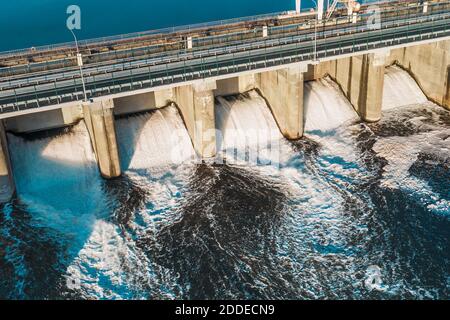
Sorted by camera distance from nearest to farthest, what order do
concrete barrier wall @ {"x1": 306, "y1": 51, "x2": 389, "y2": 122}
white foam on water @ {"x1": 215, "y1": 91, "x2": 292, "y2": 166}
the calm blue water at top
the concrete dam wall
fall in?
the concrete dam wall < white foam on water @ {"x1": 215, "y1": 91, "x2": 292, "y2": 166} < concrete barrier wall @ {"x1": 306, "y1": 51, "x2": 389, "y2": 122} < the calm blue water at top

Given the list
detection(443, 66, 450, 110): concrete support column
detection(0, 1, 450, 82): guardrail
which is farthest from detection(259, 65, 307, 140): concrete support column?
detection(443, 66, 450, 110): concrete support column

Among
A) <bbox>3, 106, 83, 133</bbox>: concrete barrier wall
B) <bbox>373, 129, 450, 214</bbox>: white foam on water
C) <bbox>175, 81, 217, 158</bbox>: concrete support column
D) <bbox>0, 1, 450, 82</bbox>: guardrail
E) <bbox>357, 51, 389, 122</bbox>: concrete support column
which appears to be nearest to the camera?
<bbox>373, 129, 450, 214</bbox>: white foam on water

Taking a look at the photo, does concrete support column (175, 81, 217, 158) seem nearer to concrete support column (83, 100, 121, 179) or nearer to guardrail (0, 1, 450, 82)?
guardrail (0, 1, 450, 82)

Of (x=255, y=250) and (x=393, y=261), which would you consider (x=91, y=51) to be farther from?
(x=393, y=261)

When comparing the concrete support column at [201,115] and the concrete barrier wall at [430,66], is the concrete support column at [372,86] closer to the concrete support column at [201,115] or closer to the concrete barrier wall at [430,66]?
the concrete barrier wall at [430,66]

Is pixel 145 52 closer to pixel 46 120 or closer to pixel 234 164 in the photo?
pixel 46 120

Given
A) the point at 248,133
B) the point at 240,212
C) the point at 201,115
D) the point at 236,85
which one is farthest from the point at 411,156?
the point at 201,115

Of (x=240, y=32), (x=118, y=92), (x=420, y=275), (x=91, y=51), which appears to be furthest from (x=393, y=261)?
(x=91, y=51)
